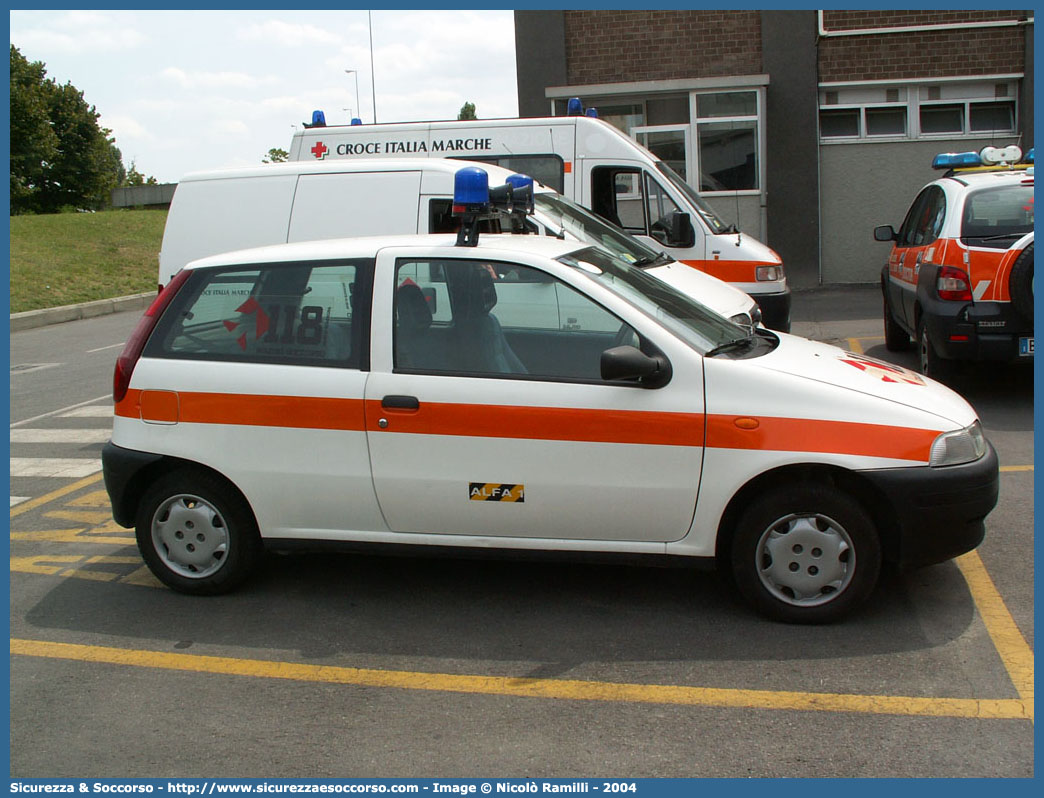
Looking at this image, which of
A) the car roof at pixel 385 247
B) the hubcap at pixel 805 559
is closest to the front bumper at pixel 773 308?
the car roof at pixel 385 247

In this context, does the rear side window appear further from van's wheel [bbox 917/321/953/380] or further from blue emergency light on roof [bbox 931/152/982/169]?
blue emergency light on roof [bbox 931/152/982/169]

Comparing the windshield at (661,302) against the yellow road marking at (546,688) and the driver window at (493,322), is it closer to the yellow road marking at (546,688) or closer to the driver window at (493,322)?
the driver window at (493,322)

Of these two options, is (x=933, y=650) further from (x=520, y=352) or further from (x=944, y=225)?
(x=944, y=225)

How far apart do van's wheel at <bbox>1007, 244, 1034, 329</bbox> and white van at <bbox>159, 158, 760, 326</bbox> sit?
6.15 feet

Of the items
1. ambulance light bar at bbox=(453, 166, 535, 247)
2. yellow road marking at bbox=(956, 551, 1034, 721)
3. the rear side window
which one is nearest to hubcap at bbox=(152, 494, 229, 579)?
the rear side window

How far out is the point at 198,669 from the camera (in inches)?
170

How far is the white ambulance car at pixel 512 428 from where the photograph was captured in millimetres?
4312

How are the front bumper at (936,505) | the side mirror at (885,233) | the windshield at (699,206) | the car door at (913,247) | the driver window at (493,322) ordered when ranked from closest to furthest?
the front bumper at (936,505) → the driver window at (493,322) → the car door at (913,247) → the side mirror at (885,233) → the windshield at (699,206)

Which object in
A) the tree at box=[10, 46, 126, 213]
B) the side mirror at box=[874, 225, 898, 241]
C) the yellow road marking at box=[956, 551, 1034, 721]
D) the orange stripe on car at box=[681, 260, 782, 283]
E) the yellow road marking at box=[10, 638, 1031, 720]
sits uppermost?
the tree at box=[10, 46, 126, 213]

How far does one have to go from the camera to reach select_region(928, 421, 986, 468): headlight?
4.28m

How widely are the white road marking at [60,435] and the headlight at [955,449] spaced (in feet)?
21.5

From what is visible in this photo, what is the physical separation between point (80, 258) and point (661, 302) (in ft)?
73.0

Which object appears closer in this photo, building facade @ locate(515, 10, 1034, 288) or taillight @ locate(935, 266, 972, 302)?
taillight @ locate(935, 266, 972, 302)

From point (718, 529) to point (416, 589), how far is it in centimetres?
151
